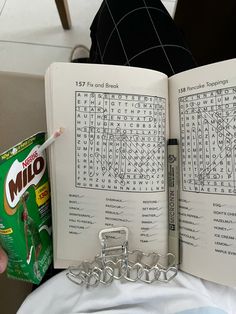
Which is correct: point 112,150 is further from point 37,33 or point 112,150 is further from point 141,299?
point 37,33

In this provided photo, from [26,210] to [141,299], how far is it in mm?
188

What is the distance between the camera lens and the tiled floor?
36.2 inches

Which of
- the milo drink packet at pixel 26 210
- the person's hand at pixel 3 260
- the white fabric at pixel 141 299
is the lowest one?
the white fabric at pixel 141 299

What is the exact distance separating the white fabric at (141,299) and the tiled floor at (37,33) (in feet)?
2.06

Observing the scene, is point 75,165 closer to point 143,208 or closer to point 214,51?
point 143,208

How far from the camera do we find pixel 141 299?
1.42ft

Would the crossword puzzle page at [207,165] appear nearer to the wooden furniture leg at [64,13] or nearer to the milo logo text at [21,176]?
the milo logo text at [21,176]

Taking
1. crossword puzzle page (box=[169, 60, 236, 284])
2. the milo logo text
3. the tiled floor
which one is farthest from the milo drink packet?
the tiled floor

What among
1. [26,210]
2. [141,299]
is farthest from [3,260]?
[141,299]

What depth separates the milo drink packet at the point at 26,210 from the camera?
0.39m

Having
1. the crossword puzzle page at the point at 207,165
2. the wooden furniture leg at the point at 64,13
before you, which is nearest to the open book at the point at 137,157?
the crossword puzzle page at the point at 207,165

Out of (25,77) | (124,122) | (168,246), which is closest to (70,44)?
(25,77)

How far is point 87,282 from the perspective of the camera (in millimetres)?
458

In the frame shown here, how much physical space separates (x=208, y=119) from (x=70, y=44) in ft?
2.07
